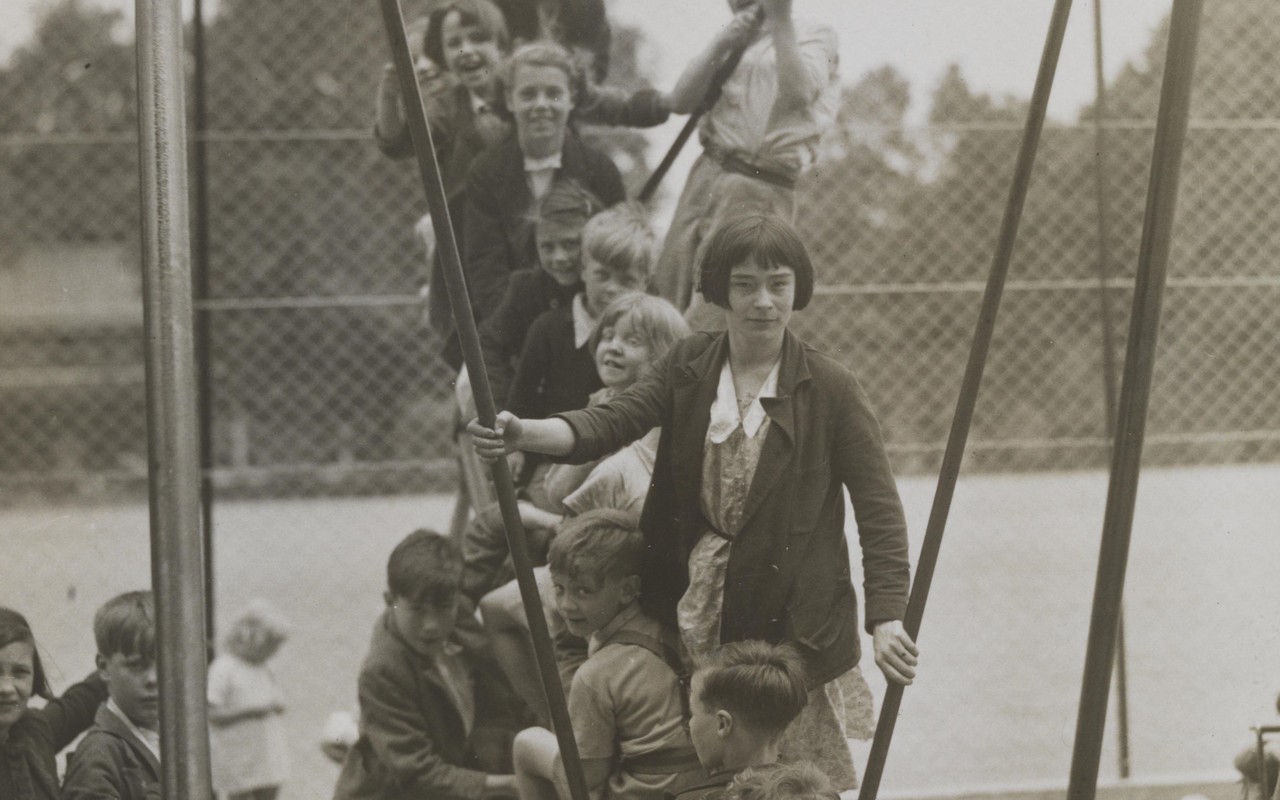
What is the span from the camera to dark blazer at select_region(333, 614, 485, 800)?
3438 mm

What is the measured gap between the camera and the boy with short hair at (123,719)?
9.39 ft

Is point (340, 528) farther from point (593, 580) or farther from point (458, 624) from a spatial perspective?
point (593, 580)

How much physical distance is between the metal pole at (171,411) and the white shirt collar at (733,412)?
89cm

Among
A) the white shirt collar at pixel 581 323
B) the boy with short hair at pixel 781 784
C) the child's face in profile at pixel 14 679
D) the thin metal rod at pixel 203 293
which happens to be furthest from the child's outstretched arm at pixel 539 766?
the thin metal rod at pixel 203 293

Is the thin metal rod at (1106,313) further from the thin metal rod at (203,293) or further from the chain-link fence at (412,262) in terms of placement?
the thin metal rod at (203,293)

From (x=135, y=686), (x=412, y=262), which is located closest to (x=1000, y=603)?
(x=412, y=262)

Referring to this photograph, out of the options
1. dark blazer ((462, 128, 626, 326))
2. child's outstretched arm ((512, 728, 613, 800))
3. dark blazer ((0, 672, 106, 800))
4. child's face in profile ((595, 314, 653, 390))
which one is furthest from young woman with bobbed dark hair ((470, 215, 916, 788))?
dark blazer ((0, 672, 106, 800))

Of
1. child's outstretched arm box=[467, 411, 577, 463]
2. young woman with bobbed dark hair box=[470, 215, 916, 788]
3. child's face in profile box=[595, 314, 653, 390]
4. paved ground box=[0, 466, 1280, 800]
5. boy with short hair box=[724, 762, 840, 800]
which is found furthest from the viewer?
paved ground box=[0, 466, 1280, 800]

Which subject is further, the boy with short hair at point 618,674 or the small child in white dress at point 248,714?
the small child in white dress at point 248,714

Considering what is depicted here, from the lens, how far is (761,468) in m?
2.61

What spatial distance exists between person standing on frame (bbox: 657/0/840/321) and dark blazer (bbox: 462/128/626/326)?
0.24m

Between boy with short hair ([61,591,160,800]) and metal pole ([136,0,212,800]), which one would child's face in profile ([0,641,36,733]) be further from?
metal pole ([136,0,212,800])

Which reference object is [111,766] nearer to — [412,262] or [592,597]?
[592,597]

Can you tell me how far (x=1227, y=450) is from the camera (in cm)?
582
